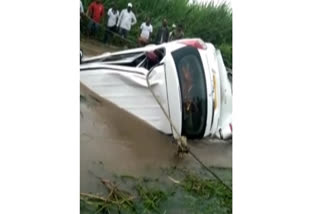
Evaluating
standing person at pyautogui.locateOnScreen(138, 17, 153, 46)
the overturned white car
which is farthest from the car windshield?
standing person at pyautogui.locateOnScreen(138, 17, 153, 46)

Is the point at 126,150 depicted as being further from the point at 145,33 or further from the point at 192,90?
the point at 145,33

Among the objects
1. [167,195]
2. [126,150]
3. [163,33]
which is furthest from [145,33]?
[167,195]

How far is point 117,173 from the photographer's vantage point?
1.74 meters

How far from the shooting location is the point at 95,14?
1760 mm

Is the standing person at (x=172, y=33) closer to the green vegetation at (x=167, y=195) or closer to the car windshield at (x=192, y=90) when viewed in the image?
the car windshield at (x=192, y=90)

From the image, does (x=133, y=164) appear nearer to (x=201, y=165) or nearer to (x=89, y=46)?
(x=201, y=165)

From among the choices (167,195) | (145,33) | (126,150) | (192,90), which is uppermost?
(145,33)

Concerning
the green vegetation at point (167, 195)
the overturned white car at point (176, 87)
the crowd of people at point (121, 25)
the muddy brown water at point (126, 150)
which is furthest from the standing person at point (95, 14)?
the green vegetation at point (167, 195)

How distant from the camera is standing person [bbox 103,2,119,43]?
1.75m

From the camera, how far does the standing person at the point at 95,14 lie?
5.76ft

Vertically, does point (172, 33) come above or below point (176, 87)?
above

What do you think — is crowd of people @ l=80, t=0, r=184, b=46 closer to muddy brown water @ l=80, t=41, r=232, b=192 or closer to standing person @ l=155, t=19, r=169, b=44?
standing person @ l=155, t=19, r=169, b=44

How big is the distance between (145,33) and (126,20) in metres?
0.08

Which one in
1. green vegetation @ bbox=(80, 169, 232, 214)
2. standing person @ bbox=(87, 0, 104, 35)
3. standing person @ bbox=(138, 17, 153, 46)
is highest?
standing person @ bbox=(87, 0, 104, 35)
